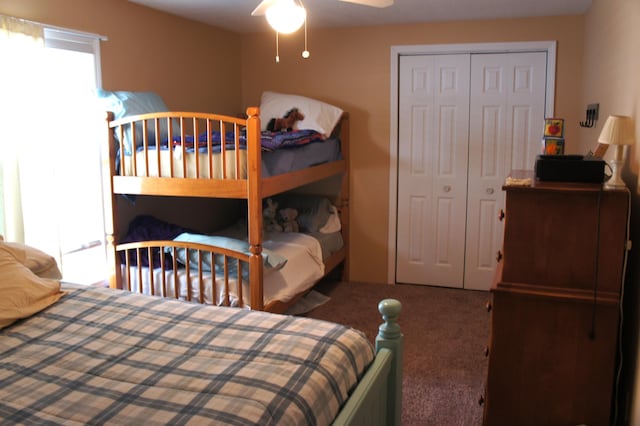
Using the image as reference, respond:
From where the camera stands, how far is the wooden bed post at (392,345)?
1961 mm

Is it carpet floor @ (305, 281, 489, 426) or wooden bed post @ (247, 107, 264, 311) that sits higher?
wooden bed post @ (247, 107, 264, 311)

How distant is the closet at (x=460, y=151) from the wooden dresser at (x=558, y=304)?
2255mm

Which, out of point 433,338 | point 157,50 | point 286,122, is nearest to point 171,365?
point 433,338

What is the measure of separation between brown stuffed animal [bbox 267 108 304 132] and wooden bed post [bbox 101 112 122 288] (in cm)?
146

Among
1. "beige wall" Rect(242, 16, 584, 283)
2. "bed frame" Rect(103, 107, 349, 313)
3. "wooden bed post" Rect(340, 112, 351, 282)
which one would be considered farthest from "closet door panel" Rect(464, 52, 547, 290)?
"bed frame" Rect(103, 107, 349, 313)

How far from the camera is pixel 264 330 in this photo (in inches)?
72.4

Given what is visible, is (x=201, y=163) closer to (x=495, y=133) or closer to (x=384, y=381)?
(x=384, y=381)

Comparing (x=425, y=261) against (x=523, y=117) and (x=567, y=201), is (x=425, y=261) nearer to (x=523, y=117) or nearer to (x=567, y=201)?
(x=523, y=117)

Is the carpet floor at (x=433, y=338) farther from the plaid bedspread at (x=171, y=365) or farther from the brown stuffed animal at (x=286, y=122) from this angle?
the brown stuffed animal at (x=286, y=122)

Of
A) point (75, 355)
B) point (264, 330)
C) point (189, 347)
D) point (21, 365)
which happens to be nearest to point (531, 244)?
point (264, 330)

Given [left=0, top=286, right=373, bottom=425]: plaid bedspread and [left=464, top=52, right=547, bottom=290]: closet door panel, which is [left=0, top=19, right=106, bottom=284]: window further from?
[left=464, top=52, right=547, bottom=290]: closet door panel

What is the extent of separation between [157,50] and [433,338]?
2.72 metres

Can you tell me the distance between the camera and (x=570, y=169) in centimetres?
224

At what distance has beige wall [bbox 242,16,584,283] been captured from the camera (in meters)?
4.33
